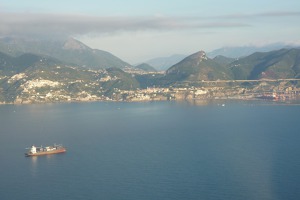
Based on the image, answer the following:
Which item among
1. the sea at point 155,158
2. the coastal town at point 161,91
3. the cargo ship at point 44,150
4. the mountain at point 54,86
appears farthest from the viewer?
the coastal town at point 161,91

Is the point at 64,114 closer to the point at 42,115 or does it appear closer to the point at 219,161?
the point at 42,115

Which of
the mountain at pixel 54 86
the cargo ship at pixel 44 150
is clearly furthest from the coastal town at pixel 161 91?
the cargo ship at pixel 44 150

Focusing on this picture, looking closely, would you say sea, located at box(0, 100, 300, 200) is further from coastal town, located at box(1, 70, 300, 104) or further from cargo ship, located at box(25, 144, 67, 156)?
coastal town, located at box(1, 70, 300, 104)

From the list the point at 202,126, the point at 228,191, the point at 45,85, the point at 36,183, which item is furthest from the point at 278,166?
the point at 45,85

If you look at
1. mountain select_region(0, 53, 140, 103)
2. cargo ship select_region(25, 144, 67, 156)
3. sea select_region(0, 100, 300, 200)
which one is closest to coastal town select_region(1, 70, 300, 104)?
mountain select_region(0, 53, 140, 103)

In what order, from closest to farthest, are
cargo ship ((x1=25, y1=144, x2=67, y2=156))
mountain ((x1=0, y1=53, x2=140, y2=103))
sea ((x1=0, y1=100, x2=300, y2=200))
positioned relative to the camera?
sea ((x1=0, y1=100, x2=300, y2=200)), cargo ship ((x1=25, y1=144, x2=67, y2=156)), mountain ((x1=0, y1=53, x2=140, y2=103))

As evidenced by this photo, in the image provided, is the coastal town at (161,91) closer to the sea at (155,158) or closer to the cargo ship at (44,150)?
the sea at (155,158)

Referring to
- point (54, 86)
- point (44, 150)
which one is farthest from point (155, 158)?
point (54, 86)

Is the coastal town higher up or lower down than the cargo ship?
higher up

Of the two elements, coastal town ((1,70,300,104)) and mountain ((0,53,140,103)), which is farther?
coastal town ((1,70,300,104))
